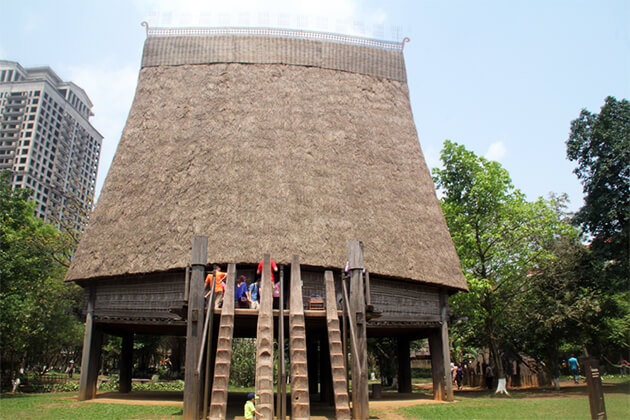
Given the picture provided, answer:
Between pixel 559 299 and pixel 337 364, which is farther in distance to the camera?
pixel 559 299

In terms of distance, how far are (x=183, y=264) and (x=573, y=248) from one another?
17121 millimetres

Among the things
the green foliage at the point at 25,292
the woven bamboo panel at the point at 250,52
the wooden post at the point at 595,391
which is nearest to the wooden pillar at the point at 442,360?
the wooden post at the point at 595,391

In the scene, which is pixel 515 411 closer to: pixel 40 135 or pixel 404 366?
pixel 404 366

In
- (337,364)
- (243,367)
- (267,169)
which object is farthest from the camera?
(243,367)

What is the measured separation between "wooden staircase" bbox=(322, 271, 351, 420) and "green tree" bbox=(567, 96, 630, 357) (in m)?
13.4

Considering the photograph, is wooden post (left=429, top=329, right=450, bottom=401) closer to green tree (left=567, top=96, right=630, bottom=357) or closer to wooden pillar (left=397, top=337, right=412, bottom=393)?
wooden pillar (left=397, top=337, right=412, bottom=393)

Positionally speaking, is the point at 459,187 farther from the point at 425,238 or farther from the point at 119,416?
the point at 119,416

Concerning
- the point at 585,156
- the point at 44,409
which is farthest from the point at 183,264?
the point at 585,156

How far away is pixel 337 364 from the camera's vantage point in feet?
27.7

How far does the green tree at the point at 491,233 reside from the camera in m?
19.6

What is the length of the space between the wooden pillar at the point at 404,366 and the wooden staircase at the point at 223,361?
1122 centimetres

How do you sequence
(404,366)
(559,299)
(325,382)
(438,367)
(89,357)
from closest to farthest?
(89,357) < (438,367) < (325,382) < (404,366) < (559,299)

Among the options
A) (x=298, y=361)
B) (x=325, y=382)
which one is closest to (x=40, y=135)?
(x=325, y=382)

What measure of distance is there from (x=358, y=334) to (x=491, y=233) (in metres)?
12.6
